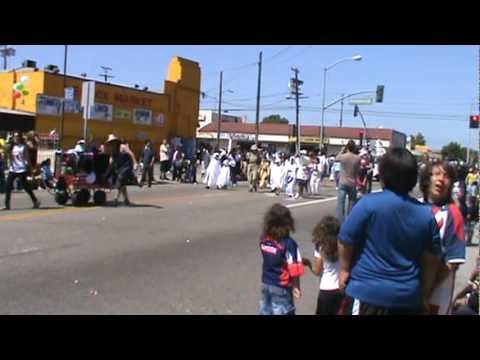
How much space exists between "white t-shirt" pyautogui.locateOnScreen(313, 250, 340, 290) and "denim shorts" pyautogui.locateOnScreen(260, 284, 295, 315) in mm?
290

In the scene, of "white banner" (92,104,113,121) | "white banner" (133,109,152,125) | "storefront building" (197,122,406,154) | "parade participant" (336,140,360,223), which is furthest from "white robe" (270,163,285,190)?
"storefront building" (197,122,406,154)

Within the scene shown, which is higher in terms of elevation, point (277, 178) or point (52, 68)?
point (52, 68)

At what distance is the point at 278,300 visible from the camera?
4.90 m

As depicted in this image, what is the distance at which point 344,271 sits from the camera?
3672 mm

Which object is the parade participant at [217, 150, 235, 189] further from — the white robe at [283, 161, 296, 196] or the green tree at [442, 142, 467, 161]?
the green tree at [442, 142, 467, 161]

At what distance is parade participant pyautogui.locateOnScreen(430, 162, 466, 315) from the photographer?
377 centimetres

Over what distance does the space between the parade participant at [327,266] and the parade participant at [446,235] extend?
0.91 metres

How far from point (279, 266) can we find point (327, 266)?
15.7 inches

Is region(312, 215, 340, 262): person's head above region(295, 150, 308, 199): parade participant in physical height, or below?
below

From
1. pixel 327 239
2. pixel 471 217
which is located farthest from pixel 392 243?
pixel 471 217

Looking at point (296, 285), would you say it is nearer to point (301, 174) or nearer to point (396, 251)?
point (396, 251)

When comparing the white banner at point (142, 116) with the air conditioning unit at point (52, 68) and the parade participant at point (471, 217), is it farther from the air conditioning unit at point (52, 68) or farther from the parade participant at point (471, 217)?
the parade participant at point (471, 217)

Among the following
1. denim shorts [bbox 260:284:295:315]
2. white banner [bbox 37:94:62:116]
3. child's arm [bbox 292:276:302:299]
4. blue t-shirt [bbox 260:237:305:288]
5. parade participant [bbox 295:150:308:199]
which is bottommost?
denim shorts [bbox 260:284:295:315]

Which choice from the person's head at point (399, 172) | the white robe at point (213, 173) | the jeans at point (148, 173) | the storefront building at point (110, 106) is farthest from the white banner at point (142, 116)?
the person's head at point (399, 172)
